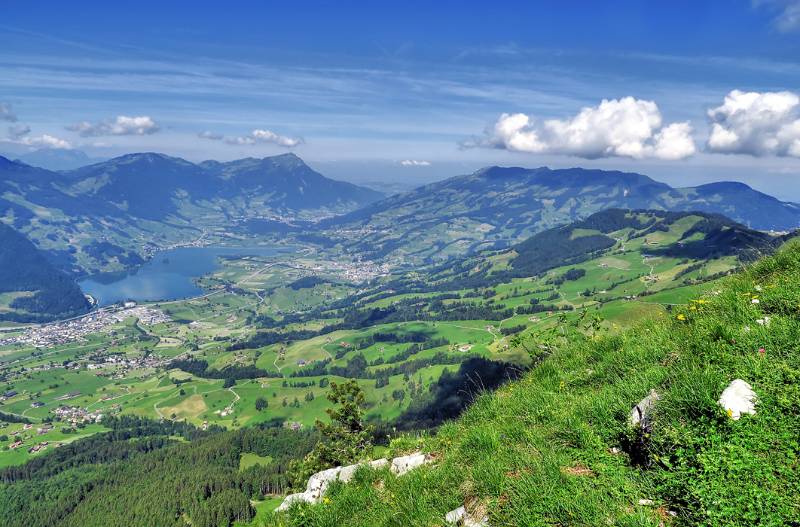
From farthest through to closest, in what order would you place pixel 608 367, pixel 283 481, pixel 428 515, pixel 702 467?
pixel 283 481 < pixel 608 367 < pixel 428 515 < pixel 702 467

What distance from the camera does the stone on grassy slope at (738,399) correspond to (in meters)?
5.93

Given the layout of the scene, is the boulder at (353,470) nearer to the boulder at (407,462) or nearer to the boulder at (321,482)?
the boulder at (321,482)

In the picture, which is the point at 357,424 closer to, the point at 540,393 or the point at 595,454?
the point at 540,393

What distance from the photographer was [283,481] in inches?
4892

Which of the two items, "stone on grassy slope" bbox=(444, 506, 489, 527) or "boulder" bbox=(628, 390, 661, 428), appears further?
"boulder" bbox=(628, 390, 661, 428)

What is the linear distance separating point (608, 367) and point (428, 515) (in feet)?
17.1

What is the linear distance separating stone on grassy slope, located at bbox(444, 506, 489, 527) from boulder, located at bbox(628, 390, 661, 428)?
109 inches

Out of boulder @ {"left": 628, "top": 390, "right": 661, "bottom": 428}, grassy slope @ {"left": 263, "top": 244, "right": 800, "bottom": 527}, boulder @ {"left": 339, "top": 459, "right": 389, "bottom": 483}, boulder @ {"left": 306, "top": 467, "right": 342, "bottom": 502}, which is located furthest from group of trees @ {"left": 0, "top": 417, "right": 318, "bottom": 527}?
boulder @ {"left": 628, "top": 390, "right": 661, "bottom": 428}

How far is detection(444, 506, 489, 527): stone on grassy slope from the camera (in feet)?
21.3

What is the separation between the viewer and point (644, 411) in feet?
22.5

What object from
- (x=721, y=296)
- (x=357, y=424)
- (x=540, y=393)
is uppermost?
(x=721, y=296)

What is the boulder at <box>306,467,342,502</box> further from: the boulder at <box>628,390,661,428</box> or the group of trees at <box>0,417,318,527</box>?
the group of trees at <box>0,417,318,527</box>

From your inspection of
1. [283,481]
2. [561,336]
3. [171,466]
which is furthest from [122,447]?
[561,336]

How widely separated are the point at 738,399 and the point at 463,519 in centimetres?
434
